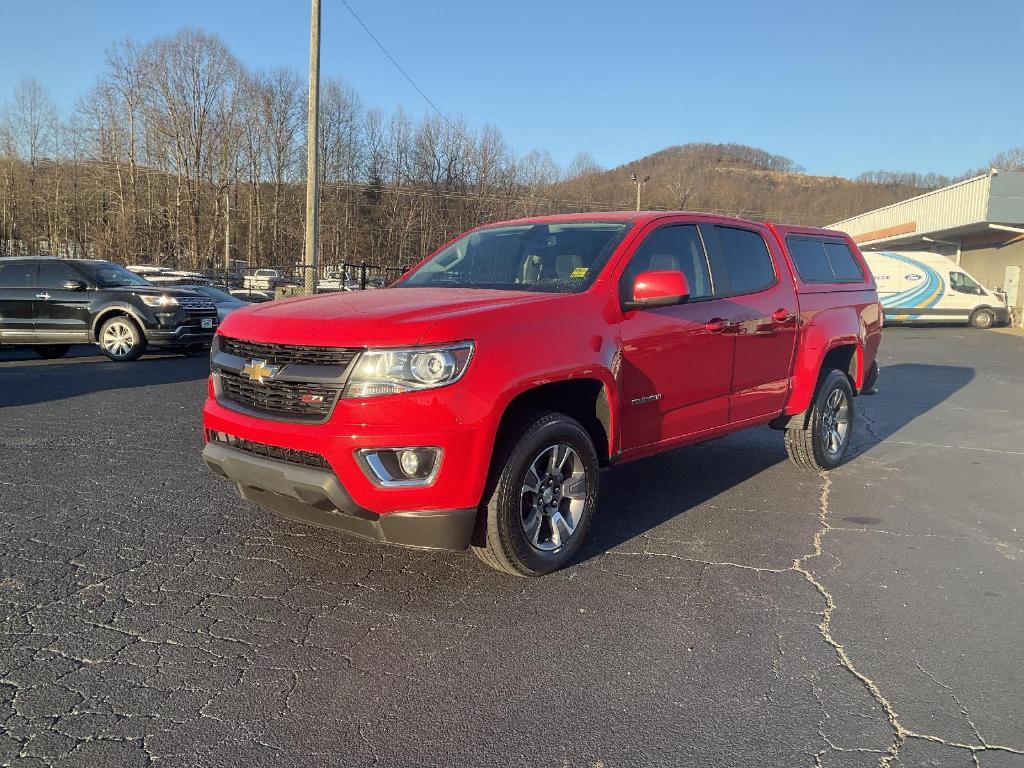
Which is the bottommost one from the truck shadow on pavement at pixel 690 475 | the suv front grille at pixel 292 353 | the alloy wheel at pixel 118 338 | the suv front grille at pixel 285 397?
the truck shadow on pavement at pixel 690 475

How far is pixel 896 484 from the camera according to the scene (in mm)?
5871

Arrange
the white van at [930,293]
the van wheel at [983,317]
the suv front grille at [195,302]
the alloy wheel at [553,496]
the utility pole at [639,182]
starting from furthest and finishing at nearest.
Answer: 1. the utility pole at [639,182]
2. the van wheel at [983,317]
3. the white van at [930,293]
4. the suv front grille at [195,302]
5. the alloy wheel at [553,496]

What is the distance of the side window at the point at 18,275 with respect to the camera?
12336 mm

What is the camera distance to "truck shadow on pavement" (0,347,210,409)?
8812mm

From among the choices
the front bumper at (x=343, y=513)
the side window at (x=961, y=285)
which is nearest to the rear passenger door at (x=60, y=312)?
the front bumper at (x=343, y=513)

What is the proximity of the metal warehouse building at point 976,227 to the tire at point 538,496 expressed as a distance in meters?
26.7

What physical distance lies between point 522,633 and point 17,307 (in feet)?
40.9

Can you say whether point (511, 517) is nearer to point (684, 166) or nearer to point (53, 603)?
point (53, 603)

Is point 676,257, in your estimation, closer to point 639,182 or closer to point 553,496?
point 553,496

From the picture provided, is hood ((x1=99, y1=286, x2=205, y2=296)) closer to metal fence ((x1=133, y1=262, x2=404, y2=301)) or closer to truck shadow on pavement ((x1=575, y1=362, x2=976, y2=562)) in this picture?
metal fence ((x1=133, y1=262, x2=404, y2=301))

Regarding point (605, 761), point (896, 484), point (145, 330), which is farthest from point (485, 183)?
point (605, 761)

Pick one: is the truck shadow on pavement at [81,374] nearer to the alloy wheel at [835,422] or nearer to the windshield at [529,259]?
the windshield at [529,259]

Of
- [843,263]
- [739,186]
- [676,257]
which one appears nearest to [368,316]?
[676,257]

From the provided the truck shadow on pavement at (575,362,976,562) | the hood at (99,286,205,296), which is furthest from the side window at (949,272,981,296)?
the hood at (99,286,205,296)
